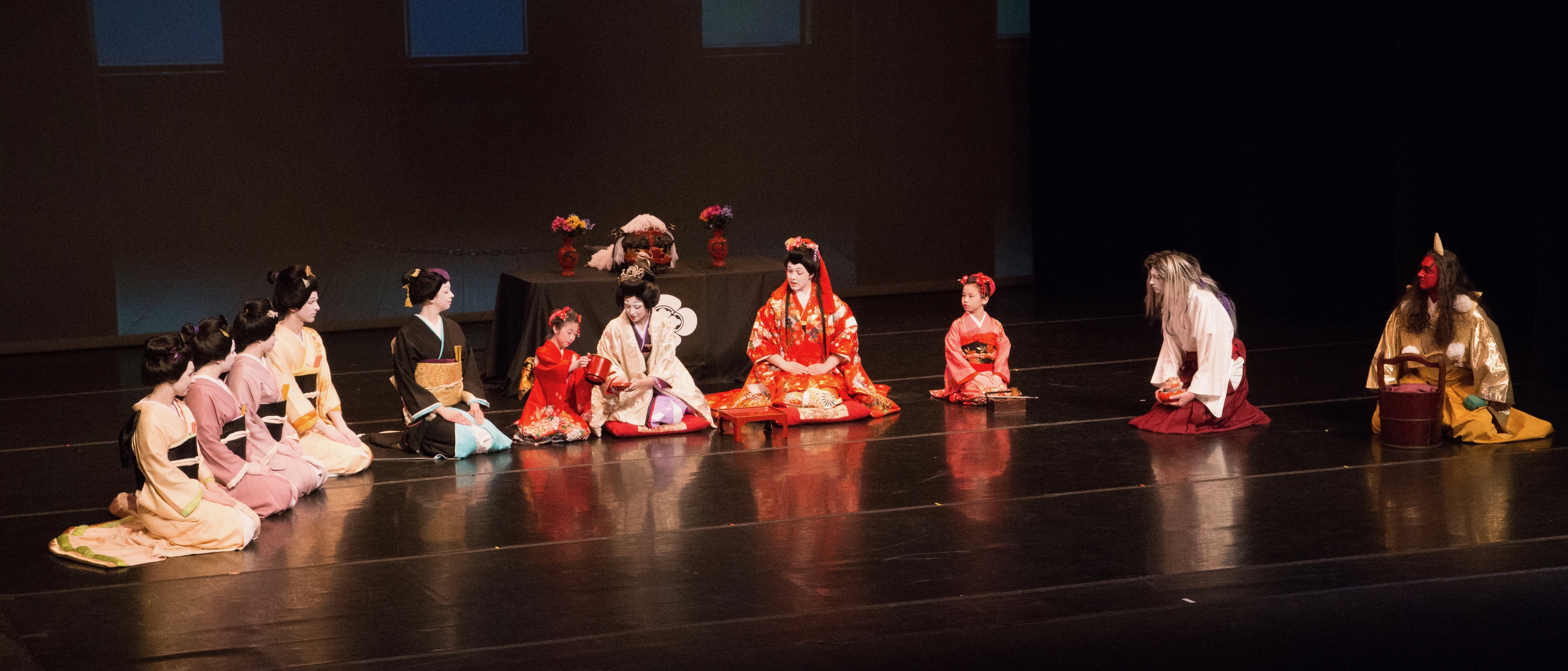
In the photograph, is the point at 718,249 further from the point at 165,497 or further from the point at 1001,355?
the point at 165,497

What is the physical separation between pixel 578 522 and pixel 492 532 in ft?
0.91

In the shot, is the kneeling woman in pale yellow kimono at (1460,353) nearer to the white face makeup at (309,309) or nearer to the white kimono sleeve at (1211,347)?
the white kimono sleeve at (1211,347)

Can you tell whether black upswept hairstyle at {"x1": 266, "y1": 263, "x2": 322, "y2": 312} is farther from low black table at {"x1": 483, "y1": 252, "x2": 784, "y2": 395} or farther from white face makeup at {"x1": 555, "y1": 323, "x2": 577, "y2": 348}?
low black table at {"x1": 483, "y1": 252, "x2": 784, "y2": 395}

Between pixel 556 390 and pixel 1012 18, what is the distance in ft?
18.1

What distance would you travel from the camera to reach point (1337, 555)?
13.5 feet

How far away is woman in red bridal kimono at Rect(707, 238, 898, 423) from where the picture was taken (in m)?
6.18

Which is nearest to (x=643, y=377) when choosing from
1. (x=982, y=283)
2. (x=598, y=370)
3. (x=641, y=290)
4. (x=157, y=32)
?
(x=598, y=370)

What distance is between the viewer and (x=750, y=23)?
953cm

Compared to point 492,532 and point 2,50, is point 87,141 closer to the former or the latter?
point 2,50

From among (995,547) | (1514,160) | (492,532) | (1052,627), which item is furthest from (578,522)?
(1514,160)

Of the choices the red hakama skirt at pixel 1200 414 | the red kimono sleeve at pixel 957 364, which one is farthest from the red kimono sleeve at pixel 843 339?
the red hakama skirt at pixel 1200 414

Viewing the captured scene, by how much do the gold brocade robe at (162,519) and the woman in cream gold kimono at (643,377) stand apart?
5.94 feet

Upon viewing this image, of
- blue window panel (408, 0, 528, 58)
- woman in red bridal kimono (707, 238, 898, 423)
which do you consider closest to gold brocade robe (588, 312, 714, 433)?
woman in red bridal kimono (707, 238, 898, 423)

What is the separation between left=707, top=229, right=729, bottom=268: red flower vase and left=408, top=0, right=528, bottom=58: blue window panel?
2.45 metres
